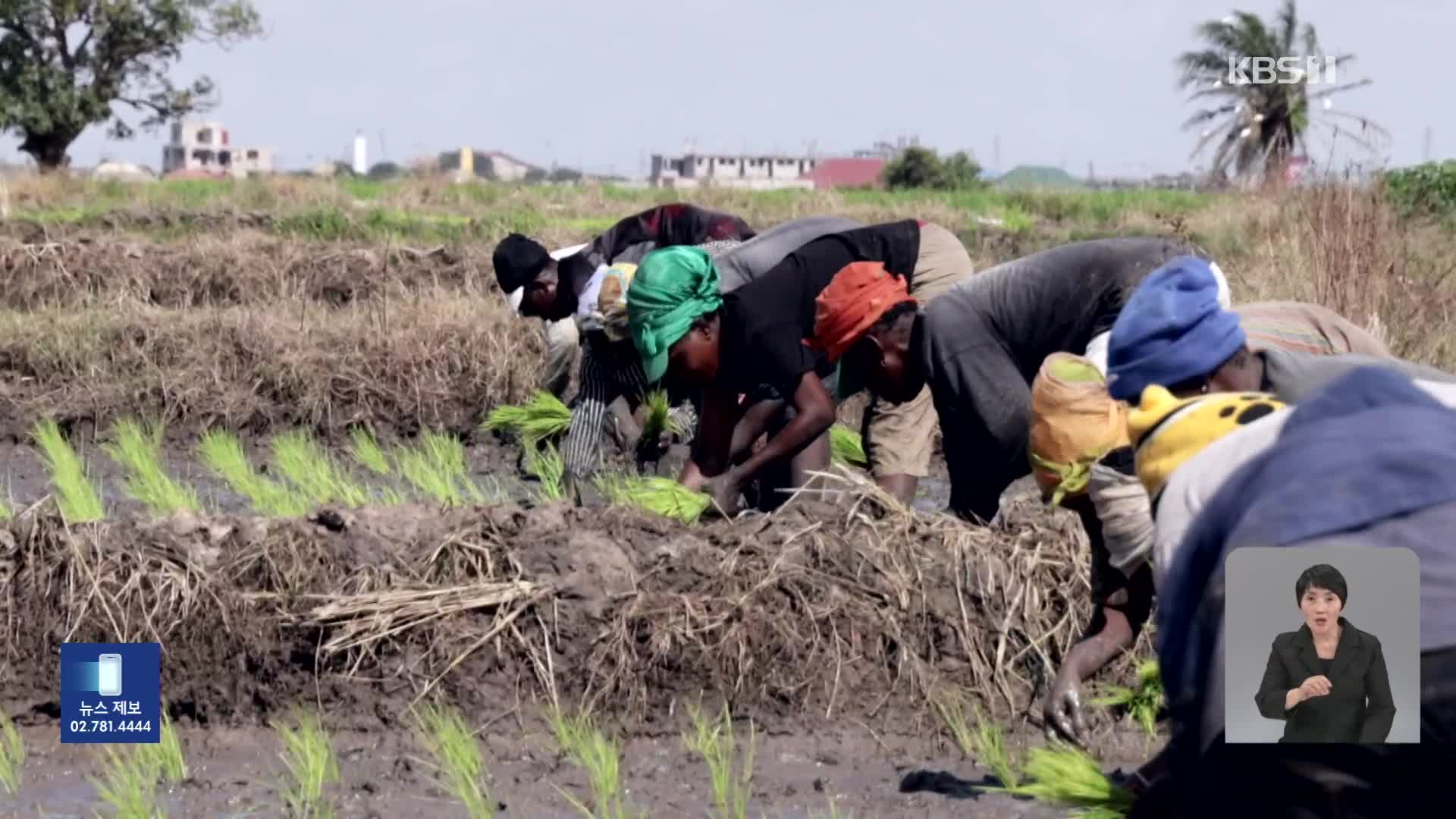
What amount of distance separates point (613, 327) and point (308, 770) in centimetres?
206

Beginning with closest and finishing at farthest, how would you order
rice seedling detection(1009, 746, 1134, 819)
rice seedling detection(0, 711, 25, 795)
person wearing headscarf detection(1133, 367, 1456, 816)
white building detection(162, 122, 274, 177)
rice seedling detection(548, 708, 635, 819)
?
person wearing headscarf detection(1133, 367, 1456, 816)
rice seedling detection(1009, 746, 1134, 819)
rice seedling detection(548, 708, 635, 819)
rice seedling detection(0, 711, 25, 795)
white building detection(162, 122, 274, 177)

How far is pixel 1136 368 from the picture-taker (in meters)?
2.54

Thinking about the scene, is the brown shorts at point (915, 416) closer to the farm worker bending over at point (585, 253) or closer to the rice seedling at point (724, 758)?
the rice seedling at point (724, 758)

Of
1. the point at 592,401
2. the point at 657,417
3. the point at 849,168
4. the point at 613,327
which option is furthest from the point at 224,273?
the point at 849,168

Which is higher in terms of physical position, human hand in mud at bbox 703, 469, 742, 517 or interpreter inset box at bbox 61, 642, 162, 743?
human hand in mud at bbox 703, 469, 742, 517

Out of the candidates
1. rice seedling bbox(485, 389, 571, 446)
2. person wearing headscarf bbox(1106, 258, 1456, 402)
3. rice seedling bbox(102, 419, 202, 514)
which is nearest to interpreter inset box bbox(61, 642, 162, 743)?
rice seedling bbox(102, 419, 202, 514)

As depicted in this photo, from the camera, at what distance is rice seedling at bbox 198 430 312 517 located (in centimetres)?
658

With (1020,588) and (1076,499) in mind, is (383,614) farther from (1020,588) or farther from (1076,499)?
(1076,499)

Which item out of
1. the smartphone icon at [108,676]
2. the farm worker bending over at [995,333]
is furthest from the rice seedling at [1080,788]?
the smartphone icon at [108,676]

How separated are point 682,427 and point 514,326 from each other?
9.69 ft

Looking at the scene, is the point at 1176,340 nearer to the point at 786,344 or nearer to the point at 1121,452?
the point at 1121,452

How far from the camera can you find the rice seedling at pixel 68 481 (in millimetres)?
5996

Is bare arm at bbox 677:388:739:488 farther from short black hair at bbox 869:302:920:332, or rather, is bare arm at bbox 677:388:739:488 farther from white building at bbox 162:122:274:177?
white building at bbox 162:122:274:177

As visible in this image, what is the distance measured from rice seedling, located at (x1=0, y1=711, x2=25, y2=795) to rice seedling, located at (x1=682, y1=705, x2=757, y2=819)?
1716 millimetres
